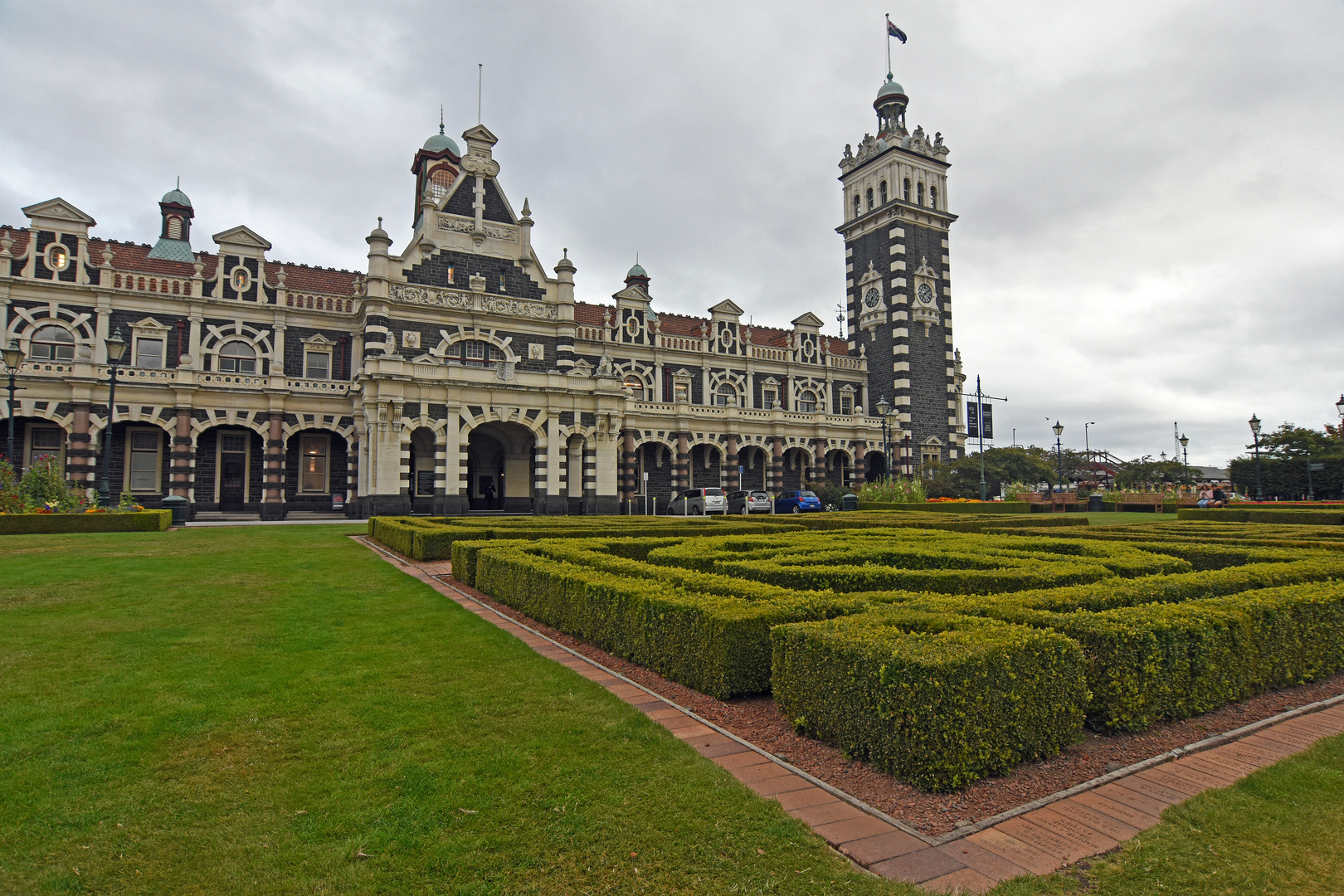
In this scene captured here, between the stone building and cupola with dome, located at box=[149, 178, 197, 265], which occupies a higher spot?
cupola with dome, located at box=[149, 178, 197, 265]

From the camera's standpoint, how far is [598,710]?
18.5 feet

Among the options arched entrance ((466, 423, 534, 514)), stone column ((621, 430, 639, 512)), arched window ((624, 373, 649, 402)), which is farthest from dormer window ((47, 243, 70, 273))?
arched window ((624, 373, 649, 402))

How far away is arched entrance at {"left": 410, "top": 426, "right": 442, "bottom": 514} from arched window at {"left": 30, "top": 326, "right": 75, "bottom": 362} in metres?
15.9

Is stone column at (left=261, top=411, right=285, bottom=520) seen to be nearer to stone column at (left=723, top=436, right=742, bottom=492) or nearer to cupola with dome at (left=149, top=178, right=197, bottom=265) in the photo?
cupola with dome at (left=149, top=178, right=197, bottom=265)

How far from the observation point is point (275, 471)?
3475 cm

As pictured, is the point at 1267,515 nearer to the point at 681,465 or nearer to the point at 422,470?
the point at 681,465

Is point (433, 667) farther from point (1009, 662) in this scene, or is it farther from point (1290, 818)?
point (1290, 818)

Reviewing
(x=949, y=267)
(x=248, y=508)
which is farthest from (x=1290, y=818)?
(x=949, y=267)

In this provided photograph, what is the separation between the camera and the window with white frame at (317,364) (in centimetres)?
3815

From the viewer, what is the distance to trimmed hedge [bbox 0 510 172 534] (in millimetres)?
19781

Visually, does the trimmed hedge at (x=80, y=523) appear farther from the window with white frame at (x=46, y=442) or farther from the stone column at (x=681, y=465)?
the stone column at (x=681, y=465)

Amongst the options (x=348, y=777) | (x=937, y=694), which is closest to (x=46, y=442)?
(x=348, y=777)

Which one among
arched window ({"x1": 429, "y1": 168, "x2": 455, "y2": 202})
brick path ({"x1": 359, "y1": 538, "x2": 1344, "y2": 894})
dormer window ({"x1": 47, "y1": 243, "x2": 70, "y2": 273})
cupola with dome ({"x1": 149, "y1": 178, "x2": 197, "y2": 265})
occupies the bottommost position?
brick path ({"x1": 359, "y1": 538, "x2": 1344, "y2": 894})

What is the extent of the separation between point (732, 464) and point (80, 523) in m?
33.0
